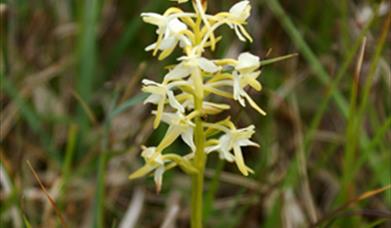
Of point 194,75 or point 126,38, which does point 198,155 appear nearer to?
point 194,75

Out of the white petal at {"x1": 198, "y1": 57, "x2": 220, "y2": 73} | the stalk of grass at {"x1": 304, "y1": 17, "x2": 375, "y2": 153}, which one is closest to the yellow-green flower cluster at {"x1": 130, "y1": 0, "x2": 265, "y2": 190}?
the white petal at {"x1": 198, "y1": 57, "x2": 220, "y2": 73}

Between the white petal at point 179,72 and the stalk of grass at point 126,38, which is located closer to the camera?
the white petal at point 179,72

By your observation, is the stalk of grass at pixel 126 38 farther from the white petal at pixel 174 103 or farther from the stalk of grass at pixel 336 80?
the white petal at pixel 174 103

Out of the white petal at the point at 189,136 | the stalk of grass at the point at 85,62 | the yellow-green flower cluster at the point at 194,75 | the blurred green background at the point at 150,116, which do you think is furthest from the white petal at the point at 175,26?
the stalk of grass at the point at 85,62

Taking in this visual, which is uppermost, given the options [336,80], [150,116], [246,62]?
[246,62]

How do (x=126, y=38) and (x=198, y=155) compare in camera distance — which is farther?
(x=126, y=38)

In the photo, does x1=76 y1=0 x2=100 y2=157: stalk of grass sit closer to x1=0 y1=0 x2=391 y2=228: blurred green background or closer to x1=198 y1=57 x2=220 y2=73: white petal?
x1=0 y1=0 x2=391 y2=228: blurred green background

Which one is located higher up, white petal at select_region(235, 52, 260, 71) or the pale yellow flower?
white petal at select_region(235, 52, 260, 71)

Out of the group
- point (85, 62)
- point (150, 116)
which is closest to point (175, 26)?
point (85, 62)

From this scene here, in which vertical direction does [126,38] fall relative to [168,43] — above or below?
below
